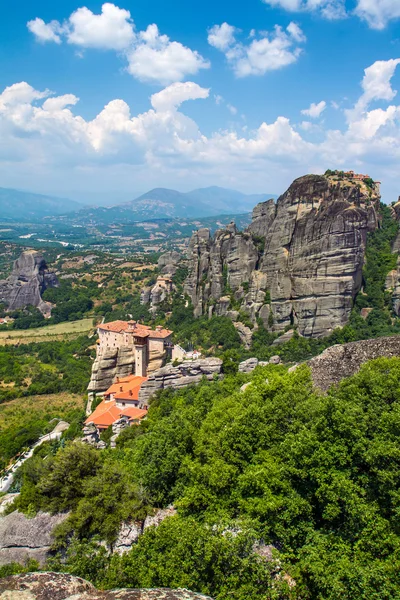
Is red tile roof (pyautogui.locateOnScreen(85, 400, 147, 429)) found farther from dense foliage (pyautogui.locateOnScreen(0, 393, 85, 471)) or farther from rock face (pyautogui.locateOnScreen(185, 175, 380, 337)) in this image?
rock face (pyautogui.locateOnScreen(185, 175, 380, 337))

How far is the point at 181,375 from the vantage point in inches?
1271

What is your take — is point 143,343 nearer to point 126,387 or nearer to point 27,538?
point 126,387

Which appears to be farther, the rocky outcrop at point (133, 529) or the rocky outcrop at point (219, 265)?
the rocky outcrop at point (219, 265)

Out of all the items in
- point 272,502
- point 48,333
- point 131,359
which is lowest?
point 48,333

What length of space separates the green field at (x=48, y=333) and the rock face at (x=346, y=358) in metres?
65.7

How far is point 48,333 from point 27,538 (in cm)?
7358

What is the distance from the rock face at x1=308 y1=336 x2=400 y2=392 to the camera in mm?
17578

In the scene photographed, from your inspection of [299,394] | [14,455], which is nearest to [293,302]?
[14,455]

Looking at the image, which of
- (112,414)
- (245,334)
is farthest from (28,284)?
(112,414)

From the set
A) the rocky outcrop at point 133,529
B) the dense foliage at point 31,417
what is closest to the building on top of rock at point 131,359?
the dense foliage at point 31,417

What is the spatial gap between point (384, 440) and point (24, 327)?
89.7 meters

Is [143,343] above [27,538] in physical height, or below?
above

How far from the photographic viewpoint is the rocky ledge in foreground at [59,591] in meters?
5.46

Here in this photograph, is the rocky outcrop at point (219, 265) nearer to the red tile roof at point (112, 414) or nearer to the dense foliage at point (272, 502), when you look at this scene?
the red tile roof at point (112, 414)
